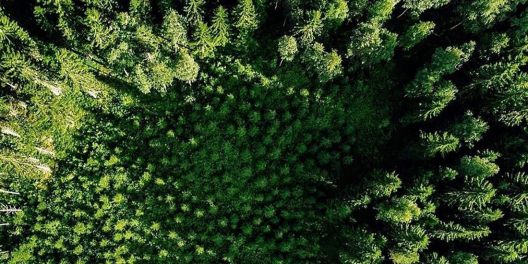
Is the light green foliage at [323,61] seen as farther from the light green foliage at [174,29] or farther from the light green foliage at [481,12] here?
the light green foliage at [481,12]

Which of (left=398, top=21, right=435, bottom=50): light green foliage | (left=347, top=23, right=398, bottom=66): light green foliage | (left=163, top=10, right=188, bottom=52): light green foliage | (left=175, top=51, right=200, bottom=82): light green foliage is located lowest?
(left=175, top=51, right=200, bottom=82): light green foliage

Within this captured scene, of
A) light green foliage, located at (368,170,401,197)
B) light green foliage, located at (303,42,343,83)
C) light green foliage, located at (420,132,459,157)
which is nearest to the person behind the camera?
light green foliage, located at (368,170,401,197)

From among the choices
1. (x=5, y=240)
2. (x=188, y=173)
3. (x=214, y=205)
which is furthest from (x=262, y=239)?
(x=5, y=240)

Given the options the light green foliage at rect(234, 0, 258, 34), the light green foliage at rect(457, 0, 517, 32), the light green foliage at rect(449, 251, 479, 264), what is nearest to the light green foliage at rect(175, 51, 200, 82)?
the light green foliage at rect(234, 0, 258, 34)

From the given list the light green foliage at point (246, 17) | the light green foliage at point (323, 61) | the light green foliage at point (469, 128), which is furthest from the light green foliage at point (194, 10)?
the light green foliage at point (469, 128)

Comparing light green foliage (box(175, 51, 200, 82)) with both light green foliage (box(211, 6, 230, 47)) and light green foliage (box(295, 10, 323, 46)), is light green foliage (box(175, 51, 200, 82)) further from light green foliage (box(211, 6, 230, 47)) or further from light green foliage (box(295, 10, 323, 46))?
light green foliage (box(295, 10, 323, 46))

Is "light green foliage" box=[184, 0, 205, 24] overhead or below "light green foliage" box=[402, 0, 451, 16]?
below

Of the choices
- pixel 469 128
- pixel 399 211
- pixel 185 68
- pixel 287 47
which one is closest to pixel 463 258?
pixel 399 211

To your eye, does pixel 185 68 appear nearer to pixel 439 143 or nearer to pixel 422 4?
pixel 422 4

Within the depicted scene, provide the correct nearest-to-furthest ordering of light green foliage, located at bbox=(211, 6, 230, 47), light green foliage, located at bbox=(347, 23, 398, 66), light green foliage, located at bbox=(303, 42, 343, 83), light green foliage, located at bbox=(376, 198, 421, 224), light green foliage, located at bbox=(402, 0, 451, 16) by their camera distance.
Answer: light green foliage, located at bbox=(376, 198, 421, 224) → light green foliage, located at bbox=(211, 6, 230, 47) → light green foliage, located at bbox=(347, 23, 398, 66) → light green foliage, located at bbox=(303, 42, 343, 83) → light green foliage, located at bbox=(402, 0, 451, 16)
